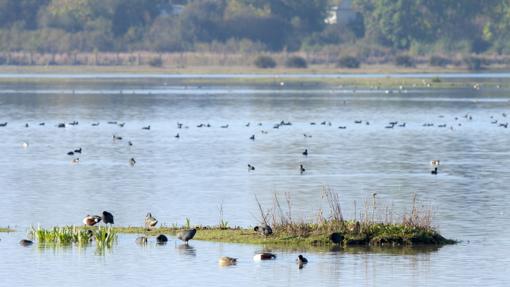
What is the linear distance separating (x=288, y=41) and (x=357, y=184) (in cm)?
12023

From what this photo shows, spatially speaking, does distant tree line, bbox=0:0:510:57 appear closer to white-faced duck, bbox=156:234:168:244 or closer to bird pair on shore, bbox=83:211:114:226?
bird pair on shore, bbox=83:211:114:226

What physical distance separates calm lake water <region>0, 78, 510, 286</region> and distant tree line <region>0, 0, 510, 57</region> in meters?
49.3

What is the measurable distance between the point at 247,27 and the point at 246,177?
385ft

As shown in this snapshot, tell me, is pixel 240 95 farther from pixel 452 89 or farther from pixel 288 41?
pixel 288 41

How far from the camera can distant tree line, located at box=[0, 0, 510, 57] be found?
16275 cm

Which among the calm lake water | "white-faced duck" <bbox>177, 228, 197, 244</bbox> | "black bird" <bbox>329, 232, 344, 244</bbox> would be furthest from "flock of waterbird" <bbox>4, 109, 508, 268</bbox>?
"black bird" <bbox>329, 232, 344, 244</bbox>

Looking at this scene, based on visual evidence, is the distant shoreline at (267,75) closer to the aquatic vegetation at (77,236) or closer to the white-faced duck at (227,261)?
the aquatic vegetation at (77,236)

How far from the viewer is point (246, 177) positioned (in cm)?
5194

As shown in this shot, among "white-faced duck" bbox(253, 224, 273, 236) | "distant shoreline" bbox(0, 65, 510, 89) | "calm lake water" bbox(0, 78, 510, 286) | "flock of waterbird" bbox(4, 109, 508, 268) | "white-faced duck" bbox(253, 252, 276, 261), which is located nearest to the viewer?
"calm lake water" bbox(0, 78, 510, 286)

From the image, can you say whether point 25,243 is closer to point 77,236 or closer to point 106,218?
point 77,236

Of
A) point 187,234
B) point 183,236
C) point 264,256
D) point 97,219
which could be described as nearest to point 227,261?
point 264,256

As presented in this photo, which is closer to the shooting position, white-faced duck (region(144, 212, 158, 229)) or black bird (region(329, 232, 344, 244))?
black bird (region(329, 232, 344, 244))

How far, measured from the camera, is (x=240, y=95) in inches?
4609

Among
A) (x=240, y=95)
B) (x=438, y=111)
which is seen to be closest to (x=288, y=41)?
(x=240, y=95)
